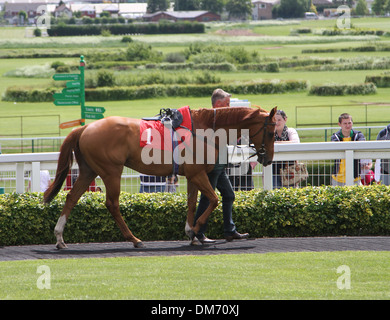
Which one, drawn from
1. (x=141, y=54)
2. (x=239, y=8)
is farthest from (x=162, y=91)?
(x=239, y=8)

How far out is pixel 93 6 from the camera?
8488 centimetres

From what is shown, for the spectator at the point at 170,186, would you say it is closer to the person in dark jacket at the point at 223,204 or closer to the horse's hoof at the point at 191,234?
the person in dark jacket at the point at 223,204

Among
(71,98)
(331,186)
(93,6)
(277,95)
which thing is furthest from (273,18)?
(331,186)

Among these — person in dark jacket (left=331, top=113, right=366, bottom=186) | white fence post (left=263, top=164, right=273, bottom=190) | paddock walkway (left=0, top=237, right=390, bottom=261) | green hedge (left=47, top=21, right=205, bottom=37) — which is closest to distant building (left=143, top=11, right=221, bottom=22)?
green hedge (left=47, top=21, right=205, bottom=37)

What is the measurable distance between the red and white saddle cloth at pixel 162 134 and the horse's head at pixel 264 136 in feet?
2.02

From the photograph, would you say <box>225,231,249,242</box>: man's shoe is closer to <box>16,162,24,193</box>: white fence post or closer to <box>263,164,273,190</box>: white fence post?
<box>263,164,273,190</box>: white fence post

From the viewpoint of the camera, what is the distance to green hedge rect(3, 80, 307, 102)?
49.7 meters

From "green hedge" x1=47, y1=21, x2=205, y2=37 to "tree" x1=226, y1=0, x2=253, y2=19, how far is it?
7.26m

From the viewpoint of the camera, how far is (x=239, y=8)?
7712 cm

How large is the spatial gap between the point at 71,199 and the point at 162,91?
44958 mm
